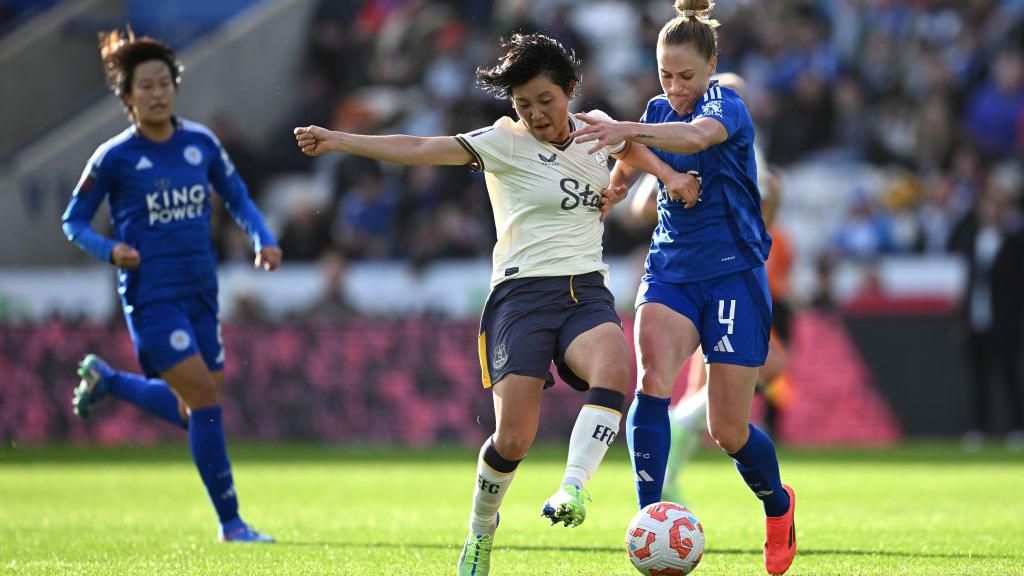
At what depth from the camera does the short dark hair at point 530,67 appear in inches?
258

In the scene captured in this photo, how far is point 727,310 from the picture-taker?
269 inches

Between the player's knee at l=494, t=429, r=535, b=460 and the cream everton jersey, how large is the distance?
0.71 m

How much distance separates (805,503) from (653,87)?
9874mm

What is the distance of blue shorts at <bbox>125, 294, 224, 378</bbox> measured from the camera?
867 centimetres

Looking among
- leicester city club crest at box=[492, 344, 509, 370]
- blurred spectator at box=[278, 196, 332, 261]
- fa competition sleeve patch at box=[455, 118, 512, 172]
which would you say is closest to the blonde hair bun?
fa competition sleeve patch at box=[455, 118, 512, 172]

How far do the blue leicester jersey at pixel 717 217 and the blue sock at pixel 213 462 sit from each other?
302 centimetres

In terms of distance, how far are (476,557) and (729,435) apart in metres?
1.25

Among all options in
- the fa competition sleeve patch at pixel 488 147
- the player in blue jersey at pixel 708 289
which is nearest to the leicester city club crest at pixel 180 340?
the fa competition sleeve patch at pixel 488 147

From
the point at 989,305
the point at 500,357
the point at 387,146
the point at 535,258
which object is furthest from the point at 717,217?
the point at 989,305

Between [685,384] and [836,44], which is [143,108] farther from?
[836,44]

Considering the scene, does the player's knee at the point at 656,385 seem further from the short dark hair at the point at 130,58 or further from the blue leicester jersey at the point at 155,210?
the short dark hair at the point at 130,58

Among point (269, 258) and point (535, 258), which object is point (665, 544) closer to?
point (535, 258)

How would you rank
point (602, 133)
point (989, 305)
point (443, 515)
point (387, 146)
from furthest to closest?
point (989, 305)
point (443, 515)
point (387, 146)
point (602, 133)

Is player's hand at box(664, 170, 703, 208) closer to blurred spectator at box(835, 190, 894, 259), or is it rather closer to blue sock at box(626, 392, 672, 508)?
blue sock at box(626, 392, 672, 508)
